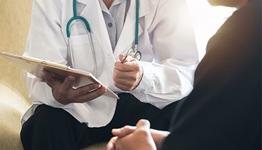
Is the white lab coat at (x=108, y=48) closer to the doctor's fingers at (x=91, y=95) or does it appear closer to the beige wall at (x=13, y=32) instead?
the doctor's fingers at (x=91, y=95)

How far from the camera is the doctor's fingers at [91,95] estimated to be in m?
1.15

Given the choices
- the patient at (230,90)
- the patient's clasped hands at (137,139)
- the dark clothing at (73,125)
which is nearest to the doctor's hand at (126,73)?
the dark clothing at (73,125)

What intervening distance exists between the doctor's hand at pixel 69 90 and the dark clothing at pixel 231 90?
50 cm

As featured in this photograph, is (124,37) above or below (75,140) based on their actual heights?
above

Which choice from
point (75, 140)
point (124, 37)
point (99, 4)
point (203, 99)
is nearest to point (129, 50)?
point (124, 37)

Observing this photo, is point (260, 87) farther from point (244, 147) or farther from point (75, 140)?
point (75, 140)

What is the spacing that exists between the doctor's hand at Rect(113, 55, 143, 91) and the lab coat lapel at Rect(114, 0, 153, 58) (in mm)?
99

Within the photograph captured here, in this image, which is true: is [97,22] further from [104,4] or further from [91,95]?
[91,95]

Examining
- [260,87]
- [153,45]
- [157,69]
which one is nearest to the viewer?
[260,87]

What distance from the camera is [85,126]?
1.28 metres

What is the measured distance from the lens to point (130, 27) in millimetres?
1301

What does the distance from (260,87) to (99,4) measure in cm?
74

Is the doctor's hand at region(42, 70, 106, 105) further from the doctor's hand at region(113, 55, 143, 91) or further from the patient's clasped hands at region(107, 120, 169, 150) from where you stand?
the patient's clasped hands at region(107, 120, 169, 150)

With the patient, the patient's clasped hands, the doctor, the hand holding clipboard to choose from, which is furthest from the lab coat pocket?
the patient
